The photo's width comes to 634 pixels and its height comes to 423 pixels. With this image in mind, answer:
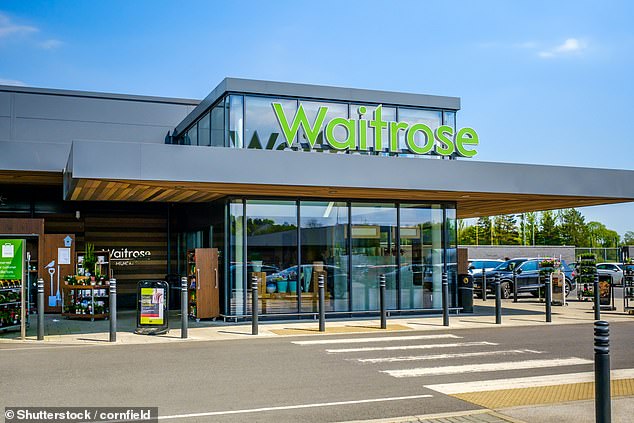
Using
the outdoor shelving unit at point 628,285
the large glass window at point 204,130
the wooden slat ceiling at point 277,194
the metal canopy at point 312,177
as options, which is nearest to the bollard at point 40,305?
the metal canopy at point 312,177

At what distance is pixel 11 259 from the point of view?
49.9ft

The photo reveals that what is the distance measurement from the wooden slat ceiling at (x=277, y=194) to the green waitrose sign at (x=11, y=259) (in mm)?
1875

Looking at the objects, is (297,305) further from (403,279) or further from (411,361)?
(411,361)

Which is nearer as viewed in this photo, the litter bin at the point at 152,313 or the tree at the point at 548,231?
the litter bin at the point at 152,313

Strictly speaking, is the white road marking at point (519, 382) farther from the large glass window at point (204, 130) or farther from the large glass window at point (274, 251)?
the large glass window at point (204, 130)

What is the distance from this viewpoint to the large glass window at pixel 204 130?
62.3 ft

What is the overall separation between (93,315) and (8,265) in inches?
180

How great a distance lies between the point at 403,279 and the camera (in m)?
19.8

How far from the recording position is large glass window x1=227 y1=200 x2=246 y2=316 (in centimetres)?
1800

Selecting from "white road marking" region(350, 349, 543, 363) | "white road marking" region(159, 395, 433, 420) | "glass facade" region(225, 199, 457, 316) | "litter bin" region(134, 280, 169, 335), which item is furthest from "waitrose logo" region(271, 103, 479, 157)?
"white road marking" region(159, 395, 433, 420)

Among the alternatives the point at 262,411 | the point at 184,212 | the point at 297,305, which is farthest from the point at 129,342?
the point at 184,212

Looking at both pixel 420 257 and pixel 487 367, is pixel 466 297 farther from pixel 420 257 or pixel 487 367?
pixel 487 367

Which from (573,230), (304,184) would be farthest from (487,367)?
(573,230)

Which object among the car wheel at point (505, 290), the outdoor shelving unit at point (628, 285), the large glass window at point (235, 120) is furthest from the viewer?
the car wheel at point (505, 290)
